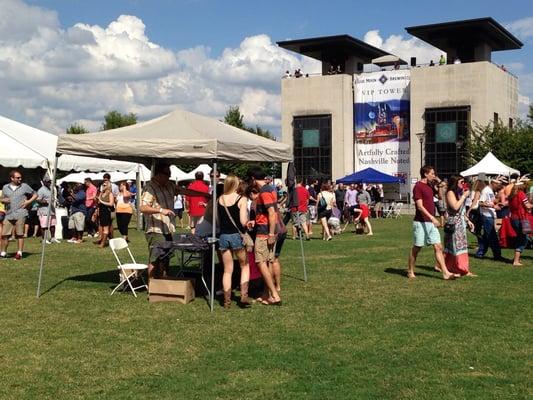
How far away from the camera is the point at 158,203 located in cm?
937

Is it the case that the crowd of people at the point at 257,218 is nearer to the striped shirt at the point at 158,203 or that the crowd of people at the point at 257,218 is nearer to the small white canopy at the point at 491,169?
the striped shirt at the point at 158,203

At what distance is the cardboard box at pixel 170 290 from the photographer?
895 centimetres

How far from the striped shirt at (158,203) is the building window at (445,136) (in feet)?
131

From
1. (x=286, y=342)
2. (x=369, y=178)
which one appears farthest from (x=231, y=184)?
(x=369, y=178)

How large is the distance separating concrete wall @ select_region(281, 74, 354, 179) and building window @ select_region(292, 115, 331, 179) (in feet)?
1.24

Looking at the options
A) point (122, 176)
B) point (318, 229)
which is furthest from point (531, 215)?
point (122, 176)

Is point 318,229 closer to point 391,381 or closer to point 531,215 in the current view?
point 531,215

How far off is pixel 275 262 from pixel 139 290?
7.04ft

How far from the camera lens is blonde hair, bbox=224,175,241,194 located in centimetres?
867

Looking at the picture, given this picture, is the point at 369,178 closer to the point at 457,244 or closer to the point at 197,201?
the point at 197,201

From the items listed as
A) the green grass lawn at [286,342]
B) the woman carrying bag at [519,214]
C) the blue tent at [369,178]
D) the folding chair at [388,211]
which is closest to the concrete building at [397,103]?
the folding chair at [388,211]

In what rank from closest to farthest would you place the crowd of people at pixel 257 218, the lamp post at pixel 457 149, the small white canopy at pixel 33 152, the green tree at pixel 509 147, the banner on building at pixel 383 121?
the crowd of people at pixel 257 218, the small white canopy at pixel 33 152, the green tree at pixel 509 147, the lamp post at pixel 457 149, the banner on building at pixel 383 121

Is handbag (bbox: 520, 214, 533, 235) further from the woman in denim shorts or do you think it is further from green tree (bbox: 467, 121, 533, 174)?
green tree (bbox: 467, 121, 533, 174)

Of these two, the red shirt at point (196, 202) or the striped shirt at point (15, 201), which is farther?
the red shirt at point (196, 202)
